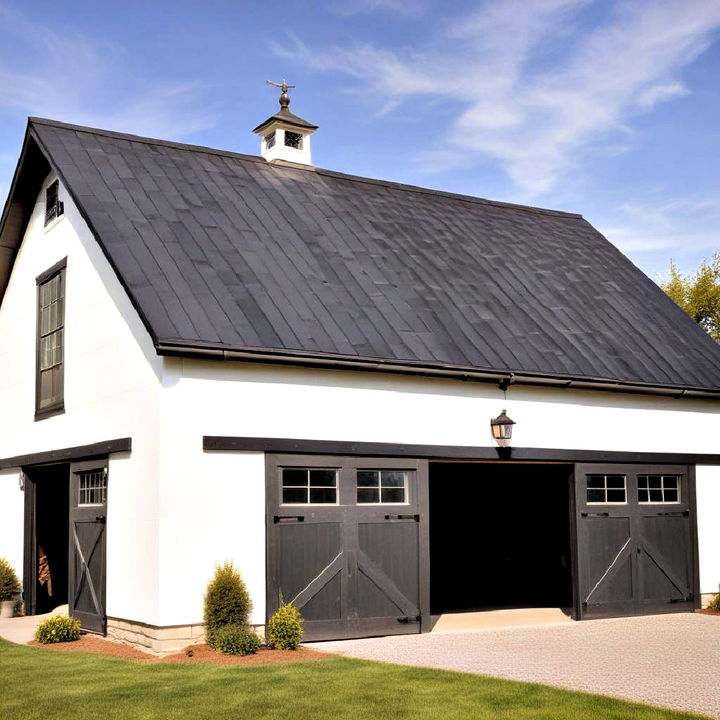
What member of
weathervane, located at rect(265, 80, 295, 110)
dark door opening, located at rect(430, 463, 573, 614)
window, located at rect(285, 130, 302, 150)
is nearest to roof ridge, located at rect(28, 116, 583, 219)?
window, located at rect(285, 130, 302, 150)

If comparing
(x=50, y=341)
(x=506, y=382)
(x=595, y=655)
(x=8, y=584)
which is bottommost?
(x=595, y=655)

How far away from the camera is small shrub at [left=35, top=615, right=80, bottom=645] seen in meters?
13.9

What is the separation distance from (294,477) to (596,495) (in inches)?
218

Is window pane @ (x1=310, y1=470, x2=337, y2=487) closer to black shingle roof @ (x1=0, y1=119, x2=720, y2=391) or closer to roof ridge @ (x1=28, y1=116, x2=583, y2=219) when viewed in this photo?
black shingle roof @ (x1=0, y1=119, x2=720, y2=391)

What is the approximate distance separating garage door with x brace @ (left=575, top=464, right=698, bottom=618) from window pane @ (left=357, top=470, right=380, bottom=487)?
3756 millimetres

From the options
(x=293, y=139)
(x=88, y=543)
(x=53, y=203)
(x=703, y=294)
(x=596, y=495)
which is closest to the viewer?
(x=88, y=543)

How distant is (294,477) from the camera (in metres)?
13.8

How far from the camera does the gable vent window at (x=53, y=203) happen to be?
1739cm

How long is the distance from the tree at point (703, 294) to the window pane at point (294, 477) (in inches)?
1378

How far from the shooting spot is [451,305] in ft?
55.4

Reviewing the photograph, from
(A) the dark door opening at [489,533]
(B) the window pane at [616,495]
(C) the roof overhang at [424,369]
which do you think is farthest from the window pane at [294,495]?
(A) the dark door opening at [489,533]

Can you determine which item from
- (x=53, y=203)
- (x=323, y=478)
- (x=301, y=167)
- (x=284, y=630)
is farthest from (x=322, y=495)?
(x=301, y=167)

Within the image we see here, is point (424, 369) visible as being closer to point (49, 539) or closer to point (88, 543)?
point (88, 543)

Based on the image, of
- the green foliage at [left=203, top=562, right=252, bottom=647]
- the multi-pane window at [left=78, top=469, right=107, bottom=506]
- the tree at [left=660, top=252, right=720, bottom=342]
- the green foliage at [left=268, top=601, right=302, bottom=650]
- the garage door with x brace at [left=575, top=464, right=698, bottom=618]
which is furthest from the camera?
the tree at [left=660, top=252, right=720, bottom=342]
